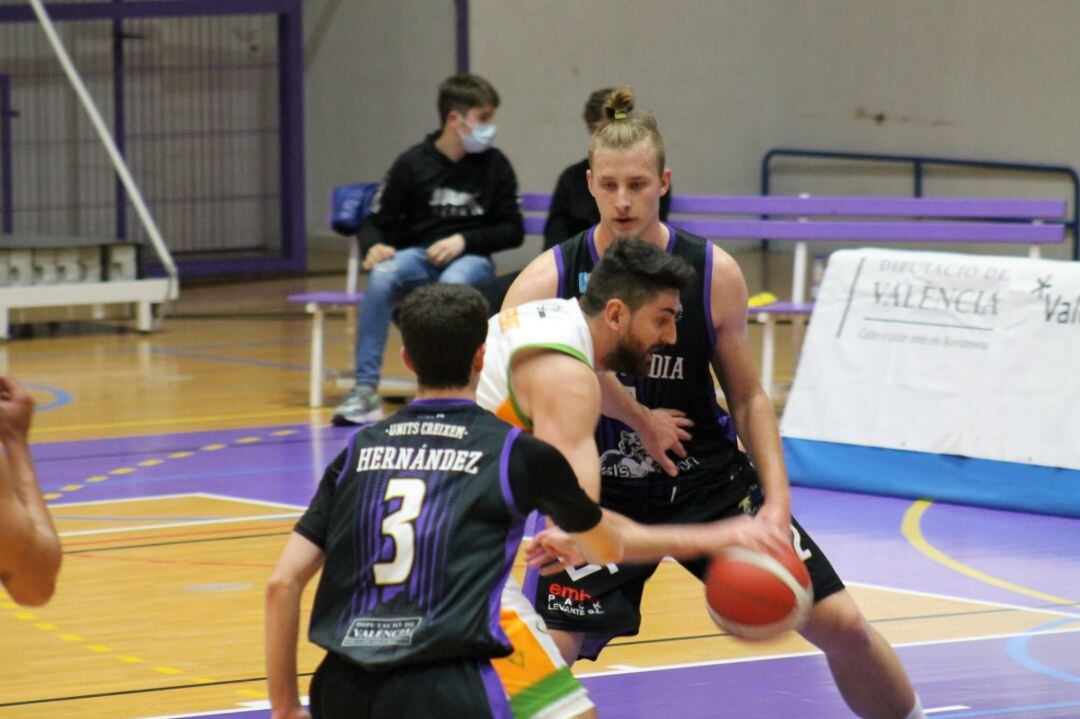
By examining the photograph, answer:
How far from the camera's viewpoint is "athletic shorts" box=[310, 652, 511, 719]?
3350 millimetres

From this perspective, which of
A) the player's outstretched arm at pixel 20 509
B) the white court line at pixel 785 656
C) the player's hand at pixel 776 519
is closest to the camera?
the player's outstretched arm at pixel 20 509

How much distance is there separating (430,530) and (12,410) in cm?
80

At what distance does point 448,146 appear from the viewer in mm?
10367

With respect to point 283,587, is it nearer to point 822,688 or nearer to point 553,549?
point 553,549

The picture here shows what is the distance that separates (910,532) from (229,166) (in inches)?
474

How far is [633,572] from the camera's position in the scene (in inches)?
181

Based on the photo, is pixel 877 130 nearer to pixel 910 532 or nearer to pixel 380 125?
pixel 380 125

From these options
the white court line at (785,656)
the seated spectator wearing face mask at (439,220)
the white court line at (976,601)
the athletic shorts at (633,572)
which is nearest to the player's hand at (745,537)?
the athletic shorts at (633,572)

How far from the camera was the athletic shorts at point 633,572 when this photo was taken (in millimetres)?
4562

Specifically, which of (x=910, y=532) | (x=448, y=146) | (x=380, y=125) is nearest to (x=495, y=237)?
(x=448, y=146)

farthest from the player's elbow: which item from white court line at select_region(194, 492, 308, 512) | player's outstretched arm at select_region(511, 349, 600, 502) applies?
white court line at select_region(194, 492, 308, 512)

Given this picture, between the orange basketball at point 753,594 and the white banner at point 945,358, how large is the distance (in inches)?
158

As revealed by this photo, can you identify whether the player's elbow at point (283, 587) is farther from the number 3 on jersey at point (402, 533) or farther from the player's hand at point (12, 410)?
the player's hand at point (12, 410)

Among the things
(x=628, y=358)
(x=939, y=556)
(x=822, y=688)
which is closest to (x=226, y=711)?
(x=822, y=688)
